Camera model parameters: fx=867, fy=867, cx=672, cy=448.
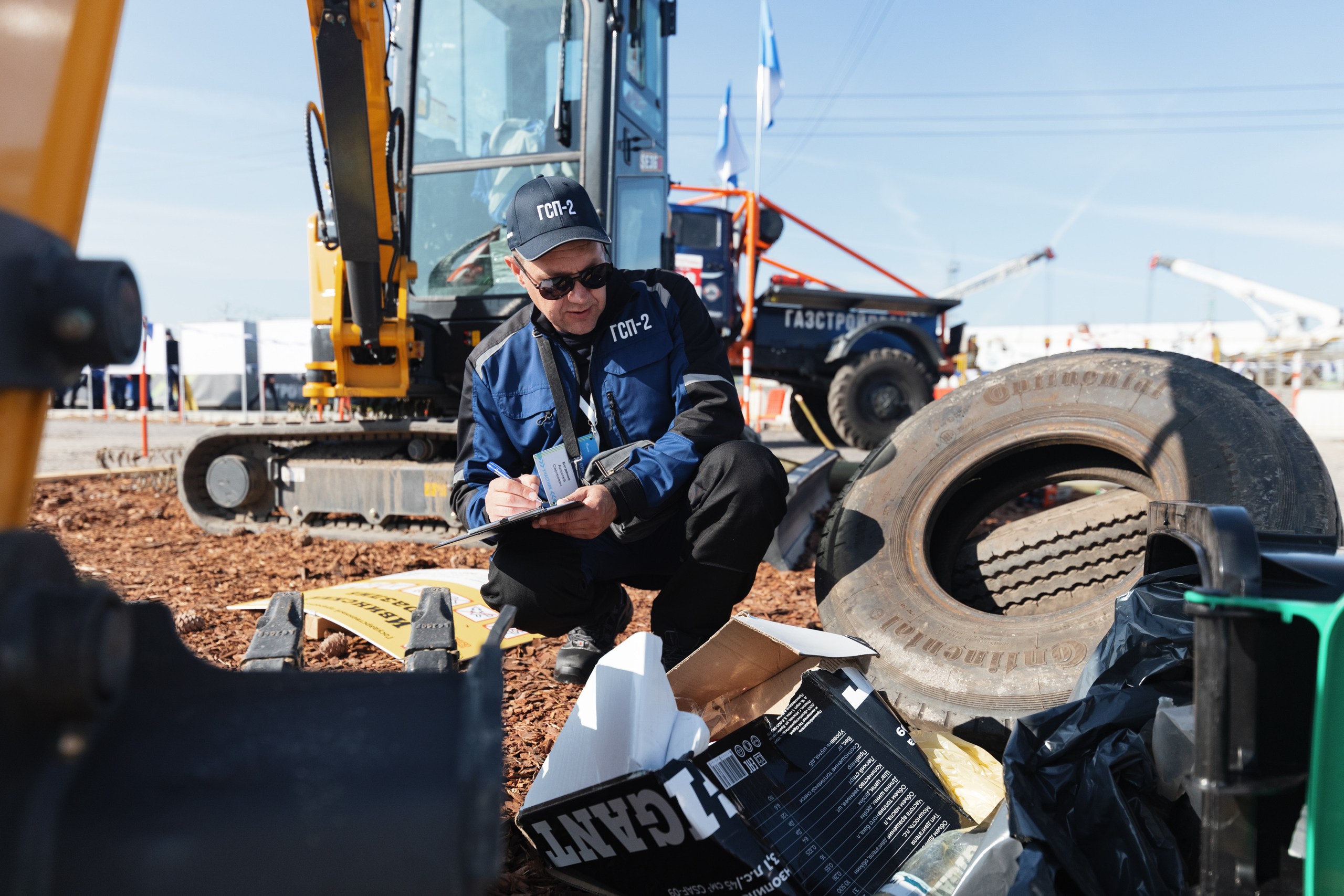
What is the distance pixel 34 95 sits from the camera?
2.58ft

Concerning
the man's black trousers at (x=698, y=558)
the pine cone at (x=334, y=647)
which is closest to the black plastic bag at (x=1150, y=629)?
the man's black trousers at (x=698, y=558)

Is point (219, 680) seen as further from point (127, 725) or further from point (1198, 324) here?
point (1198, 324)

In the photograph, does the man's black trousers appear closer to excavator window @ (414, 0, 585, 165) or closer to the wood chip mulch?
the wood chip mulch

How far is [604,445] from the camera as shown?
2.74 meters

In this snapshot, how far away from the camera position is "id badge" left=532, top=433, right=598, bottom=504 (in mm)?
2609

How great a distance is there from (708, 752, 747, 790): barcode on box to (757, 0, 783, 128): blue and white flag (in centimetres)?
1317

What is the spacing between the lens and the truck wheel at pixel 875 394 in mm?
10125

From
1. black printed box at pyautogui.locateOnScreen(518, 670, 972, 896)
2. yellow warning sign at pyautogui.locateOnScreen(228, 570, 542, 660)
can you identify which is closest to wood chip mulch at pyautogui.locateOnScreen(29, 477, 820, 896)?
yellow warning sign at pyautogui.locateOnScreen(228, 570, 542, 660)

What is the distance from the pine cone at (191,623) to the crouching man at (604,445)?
1436 millimetres

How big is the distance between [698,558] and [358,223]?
3305mm

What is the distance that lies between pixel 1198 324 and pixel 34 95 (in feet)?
154

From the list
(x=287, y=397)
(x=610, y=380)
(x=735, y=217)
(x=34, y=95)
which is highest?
(x=735, y=217)

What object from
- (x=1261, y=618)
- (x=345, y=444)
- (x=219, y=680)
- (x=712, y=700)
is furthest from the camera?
(x=345, y=444)

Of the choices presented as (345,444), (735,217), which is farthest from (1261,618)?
(735,217)
